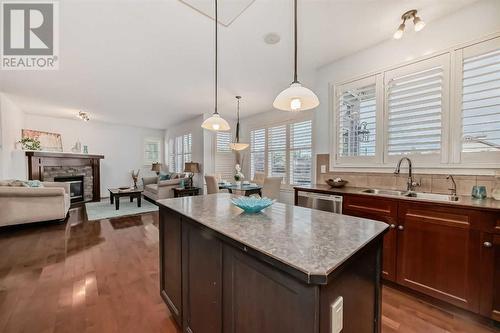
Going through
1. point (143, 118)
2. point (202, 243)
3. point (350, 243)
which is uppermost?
point (143, 118)

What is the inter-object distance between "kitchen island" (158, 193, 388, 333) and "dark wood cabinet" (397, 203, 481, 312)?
1031 millimetres

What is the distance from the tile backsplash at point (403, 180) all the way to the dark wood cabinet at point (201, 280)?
235 centimetres

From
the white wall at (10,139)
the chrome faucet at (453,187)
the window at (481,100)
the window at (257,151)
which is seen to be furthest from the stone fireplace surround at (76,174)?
the window at (481,100)

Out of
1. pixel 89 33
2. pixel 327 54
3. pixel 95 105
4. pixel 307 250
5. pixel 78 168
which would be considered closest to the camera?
pixel 307 250

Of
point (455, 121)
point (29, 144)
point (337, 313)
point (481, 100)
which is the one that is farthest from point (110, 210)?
point (481, 100)

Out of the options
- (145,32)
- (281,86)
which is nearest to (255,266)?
(145,32)

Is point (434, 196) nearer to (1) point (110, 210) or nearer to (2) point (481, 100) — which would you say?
(2) point (481, 100)

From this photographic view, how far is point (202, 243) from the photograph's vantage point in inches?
48.3

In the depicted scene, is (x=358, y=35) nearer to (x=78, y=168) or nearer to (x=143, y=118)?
(x=143, y=118)

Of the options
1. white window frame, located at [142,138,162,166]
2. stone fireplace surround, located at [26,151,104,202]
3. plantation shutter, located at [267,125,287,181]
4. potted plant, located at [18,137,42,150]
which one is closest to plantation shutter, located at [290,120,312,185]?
plantation shutter, located at [267,125,287,181]

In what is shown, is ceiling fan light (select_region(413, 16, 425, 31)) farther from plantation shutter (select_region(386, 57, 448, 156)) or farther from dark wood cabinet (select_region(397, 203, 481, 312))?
dark wood cabinet (select_region(397, 203, 481, 312))

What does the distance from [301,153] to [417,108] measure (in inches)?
→ 109

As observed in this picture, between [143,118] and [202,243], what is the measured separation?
21.4ft

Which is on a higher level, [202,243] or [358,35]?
[358,35]
